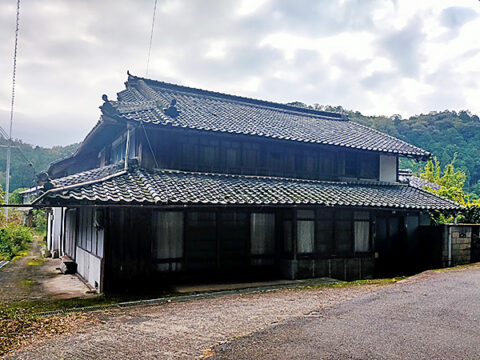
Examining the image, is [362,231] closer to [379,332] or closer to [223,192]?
[223,192]

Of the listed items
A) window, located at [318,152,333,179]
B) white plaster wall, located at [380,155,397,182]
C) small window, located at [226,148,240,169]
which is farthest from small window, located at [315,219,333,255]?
white plaster wall, located at [380,155,397,182]

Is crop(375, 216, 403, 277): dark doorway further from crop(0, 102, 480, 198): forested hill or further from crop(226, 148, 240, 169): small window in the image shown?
crop(0, 102, 480, 198): forested hill

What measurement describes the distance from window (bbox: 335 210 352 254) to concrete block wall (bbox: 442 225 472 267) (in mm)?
4441

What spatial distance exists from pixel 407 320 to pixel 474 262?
36.4 feet

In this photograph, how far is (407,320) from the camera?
7.32 metres

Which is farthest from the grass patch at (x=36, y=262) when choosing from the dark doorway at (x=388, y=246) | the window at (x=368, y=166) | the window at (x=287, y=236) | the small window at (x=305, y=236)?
the window at (x=368, y=166)

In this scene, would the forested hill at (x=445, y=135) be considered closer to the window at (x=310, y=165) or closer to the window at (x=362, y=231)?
the window at (x=362, y=231)

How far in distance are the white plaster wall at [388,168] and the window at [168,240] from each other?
9.99m

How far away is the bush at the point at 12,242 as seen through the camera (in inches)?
746

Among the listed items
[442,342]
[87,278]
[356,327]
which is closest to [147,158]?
[87,278]

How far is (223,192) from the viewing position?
11766 mm

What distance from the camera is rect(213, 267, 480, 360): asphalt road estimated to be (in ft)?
18.3

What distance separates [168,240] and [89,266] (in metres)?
2.80

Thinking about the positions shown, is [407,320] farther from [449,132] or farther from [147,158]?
[449,132]
